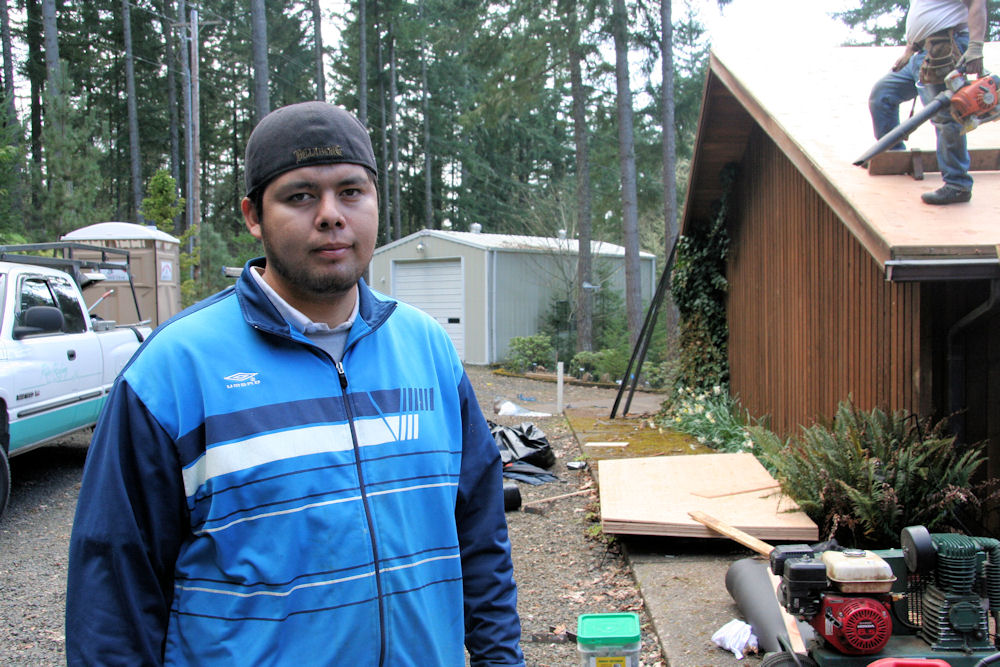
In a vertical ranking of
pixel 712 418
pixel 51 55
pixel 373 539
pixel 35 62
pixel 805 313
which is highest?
pixel 35 62

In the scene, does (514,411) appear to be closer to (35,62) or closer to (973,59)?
(973,59)

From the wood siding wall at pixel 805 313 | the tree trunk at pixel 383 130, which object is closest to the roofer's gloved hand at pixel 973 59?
the wood siding wall at pixel 805 313

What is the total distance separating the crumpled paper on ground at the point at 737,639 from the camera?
406cm

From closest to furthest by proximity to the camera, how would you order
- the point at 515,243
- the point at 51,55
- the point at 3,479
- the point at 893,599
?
the point at 893,599 < the point at 3,479 < the point at 51,55 < the point at 515,243

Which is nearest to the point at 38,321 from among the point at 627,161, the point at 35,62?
the point at 627,161

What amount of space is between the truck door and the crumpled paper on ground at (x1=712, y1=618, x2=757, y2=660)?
551 cm

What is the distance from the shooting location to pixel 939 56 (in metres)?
5.02

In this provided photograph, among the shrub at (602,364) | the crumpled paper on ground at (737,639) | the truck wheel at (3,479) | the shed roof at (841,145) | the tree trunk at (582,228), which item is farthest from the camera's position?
the tree trunk at (582,228)

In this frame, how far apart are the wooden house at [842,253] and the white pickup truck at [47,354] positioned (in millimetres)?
6145

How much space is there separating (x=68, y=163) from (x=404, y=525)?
63.0 ft

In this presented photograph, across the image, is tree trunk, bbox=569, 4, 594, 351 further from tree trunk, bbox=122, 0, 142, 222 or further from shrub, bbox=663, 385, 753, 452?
tree trunk, bbox=122, 0, 142, 222

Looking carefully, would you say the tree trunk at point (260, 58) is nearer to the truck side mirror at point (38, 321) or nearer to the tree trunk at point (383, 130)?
the truck side mirror at point (38, 321)

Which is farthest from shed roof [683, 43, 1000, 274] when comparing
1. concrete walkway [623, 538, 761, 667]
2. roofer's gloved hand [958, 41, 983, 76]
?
concrete walkway [623, 538, 761, 667]

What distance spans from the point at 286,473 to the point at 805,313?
6467mm
